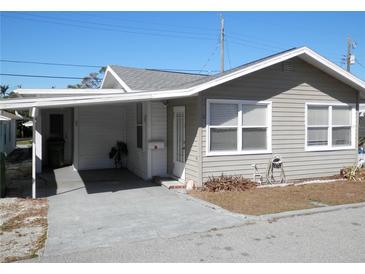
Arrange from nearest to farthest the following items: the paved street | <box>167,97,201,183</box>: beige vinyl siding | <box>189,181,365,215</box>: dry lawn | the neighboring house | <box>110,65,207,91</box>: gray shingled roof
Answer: the paved street, <box>189,181,365,215</box>: dry lawn, <box>167,97,201,183</box>: beige vinyl siding, <box>110,65,207,91</box>: gray shingled roof, the neighboring house

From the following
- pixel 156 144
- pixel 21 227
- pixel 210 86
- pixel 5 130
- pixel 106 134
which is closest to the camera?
pixel 21 227

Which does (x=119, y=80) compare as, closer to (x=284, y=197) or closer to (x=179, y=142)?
(x=179, y=142)

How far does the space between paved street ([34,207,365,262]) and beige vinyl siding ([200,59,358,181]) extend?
3.87m

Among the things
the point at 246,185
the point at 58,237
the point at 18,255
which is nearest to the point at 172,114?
the point at 246,185

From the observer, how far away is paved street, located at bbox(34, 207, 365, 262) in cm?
462

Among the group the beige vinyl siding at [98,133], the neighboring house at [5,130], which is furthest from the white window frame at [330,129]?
the neighboring house at [5,130]

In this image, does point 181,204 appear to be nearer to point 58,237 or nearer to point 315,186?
point 58,237

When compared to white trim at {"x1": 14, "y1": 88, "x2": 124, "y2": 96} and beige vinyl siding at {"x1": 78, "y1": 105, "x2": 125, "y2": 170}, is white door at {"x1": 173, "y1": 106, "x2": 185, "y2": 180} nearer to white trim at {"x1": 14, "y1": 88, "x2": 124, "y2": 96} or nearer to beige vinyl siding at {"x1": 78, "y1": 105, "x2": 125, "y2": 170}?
white trim at {"x1": 14, "y1": 88, "x2": 124, "y2": 96}

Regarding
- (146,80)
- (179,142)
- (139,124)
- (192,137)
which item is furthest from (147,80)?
(192,137)

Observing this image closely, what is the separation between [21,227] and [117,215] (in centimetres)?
172

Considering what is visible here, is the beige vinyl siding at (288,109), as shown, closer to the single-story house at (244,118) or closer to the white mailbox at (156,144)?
the single-story house at (244,118)

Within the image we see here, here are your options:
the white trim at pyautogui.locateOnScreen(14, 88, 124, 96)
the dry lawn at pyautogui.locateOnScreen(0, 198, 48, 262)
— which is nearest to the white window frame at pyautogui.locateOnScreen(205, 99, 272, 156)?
the white trim at pyautogui.locateOnScreen(14, 88, 124, 96)

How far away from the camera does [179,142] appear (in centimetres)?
1058
